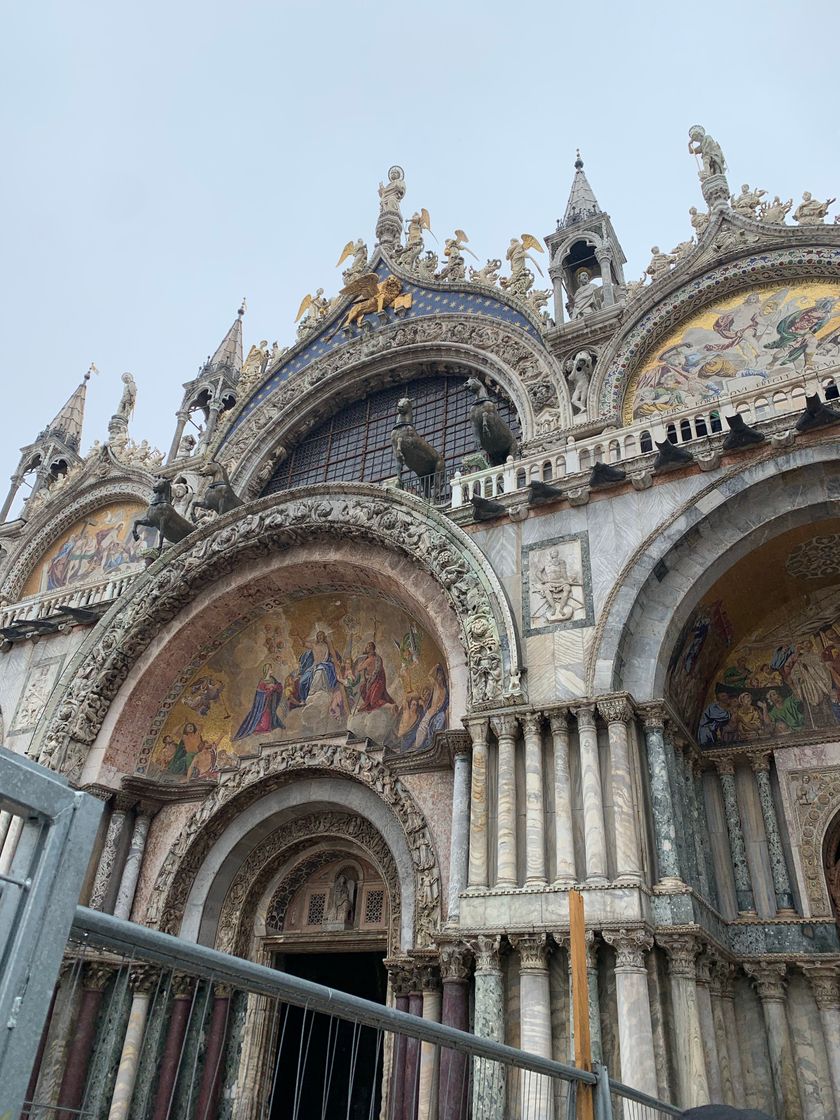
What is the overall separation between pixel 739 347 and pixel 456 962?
949 cm

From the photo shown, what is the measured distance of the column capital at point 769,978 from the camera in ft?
25.7

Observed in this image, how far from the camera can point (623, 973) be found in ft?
22.2

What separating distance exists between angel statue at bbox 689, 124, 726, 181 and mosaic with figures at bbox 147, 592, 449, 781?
969 cm

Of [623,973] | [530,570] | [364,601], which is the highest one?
[364,601]

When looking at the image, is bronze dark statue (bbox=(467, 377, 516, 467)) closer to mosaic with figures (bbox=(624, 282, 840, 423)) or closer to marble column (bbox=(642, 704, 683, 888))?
mosaic with figures (bbox=(624, 282, 840, 423))

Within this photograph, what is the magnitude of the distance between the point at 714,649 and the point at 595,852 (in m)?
3.12

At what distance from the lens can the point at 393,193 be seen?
19.8 m

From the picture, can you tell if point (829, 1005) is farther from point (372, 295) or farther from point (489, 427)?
point (372, 295)

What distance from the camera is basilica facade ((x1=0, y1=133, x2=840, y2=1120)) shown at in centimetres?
753

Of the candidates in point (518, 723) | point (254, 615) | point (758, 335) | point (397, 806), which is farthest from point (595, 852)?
point (758, 335)

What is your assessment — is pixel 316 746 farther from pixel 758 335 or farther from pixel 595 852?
pixel 758 335

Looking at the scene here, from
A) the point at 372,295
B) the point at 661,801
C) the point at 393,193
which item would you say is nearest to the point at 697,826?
the point at 661,801

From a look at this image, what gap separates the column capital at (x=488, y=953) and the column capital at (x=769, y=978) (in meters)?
2.57

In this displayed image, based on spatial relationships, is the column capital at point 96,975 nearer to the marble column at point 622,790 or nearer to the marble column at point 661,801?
the marble column at point 622,790
